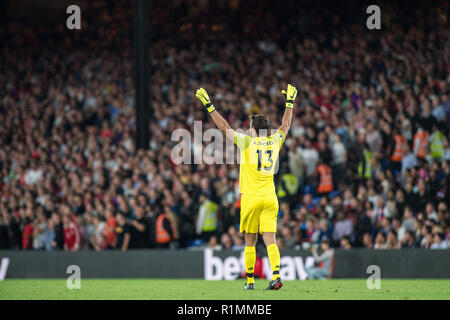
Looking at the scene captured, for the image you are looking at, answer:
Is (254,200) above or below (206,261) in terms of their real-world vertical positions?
above

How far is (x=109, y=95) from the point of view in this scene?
2395 centimetres

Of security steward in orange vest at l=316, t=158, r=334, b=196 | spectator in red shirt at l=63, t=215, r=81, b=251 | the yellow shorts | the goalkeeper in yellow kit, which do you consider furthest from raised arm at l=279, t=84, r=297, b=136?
spectator in red shirt at l=63, t=215, r=81, b=251

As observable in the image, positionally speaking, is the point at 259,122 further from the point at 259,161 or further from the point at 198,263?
the point at 198,263

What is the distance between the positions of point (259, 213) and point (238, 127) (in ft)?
30.9

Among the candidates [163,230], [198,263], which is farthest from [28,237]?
[198,263]

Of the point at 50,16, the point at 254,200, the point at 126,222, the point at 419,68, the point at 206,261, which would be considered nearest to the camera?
the point at 254,200

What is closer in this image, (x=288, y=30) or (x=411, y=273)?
(x=411, y=273)

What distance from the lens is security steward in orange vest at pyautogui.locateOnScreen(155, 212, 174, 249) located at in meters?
18.2

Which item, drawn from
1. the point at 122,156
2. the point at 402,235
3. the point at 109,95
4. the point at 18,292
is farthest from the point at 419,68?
the point at 18,292

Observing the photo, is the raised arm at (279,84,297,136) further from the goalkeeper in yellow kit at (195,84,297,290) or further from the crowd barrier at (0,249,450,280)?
the crowd barrier at (0,249,450,280)

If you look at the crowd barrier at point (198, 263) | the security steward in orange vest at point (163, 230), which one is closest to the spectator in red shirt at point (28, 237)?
the crowd barrier at point (198, 263)

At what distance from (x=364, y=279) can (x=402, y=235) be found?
4.52ft

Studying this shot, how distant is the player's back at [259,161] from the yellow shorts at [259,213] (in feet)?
0.30
